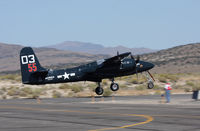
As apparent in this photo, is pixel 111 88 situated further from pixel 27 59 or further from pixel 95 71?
pixel 27 59

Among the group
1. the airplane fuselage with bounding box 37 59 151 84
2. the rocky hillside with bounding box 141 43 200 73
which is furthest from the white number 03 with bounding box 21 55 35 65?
the rocky hillside with bounding box 141 43 200 73

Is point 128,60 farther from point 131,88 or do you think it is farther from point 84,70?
point 131,88

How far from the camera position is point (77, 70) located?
35.9m

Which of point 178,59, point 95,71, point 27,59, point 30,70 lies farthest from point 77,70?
point 178,59

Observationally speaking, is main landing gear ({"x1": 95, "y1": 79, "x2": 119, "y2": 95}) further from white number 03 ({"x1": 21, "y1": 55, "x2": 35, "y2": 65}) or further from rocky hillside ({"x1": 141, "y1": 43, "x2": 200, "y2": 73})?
rocky hillside ({"x1": 141, "y1": 43, "x2": 200, "y2": 73})

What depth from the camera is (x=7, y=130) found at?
602 inches

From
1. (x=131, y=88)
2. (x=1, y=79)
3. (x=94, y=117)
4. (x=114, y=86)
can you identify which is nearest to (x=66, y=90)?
(x=131, y=88)

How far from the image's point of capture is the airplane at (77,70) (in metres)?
34.4

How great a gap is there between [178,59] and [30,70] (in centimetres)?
10870

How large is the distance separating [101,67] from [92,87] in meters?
13.9

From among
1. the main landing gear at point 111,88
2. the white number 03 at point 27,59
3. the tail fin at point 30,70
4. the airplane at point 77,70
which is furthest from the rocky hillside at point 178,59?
the white number 03 at point 27,59

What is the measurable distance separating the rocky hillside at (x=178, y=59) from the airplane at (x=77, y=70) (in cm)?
8088

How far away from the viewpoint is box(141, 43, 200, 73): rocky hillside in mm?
122375

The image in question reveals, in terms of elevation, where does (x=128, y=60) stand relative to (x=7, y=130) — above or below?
above
